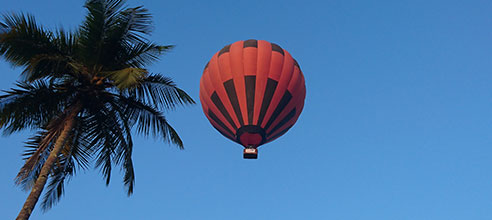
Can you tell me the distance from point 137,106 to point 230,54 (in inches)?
553

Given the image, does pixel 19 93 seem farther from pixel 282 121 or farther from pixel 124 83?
pixel 282 121

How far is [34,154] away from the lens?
15.2m

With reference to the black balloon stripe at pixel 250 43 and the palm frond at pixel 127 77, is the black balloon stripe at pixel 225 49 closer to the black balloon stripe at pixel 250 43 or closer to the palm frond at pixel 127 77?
the black balloon stripe at pixel 250 43

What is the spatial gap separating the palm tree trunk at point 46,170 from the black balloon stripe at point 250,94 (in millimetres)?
13255

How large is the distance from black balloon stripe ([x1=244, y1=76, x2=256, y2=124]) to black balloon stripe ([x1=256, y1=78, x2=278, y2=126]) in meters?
0.45

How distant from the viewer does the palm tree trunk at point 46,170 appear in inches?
537

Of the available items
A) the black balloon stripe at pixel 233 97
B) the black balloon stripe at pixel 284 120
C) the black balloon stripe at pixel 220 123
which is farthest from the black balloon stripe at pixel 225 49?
the black balloon stripe at pixel 284 120

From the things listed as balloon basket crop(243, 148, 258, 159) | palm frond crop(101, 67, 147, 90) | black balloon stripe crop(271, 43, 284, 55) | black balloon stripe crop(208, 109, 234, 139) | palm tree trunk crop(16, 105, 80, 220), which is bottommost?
palm tree trunk crop(16, 105, 80, 220)

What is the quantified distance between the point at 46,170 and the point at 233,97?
50.3 feet

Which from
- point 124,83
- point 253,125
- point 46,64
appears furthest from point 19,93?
point 253,125

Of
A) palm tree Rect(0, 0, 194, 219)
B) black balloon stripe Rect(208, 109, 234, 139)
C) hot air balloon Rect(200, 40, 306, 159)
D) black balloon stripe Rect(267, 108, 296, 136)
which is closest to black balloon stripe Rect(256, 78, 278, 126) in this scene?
hot air balloon Rect(200, 40, 306, 159)

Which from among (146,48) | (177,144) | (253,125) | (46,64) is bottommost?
(177,144)

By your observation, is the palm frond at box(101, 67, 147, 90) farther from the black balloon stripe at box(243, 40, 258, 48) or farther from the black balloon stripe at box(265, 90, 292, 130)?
the black balloon stripe at box(243, 40, 258, 48)

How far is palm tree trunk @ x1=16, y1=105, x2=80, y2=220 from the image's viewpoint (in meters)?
13.6
